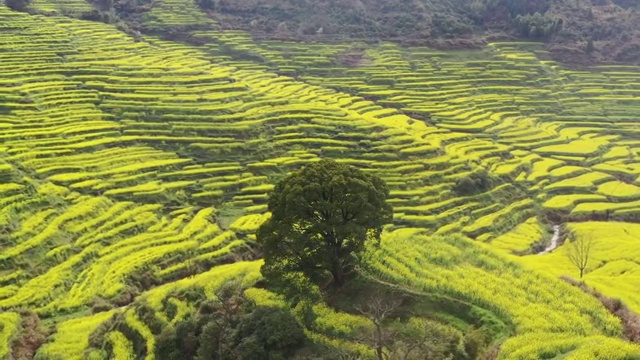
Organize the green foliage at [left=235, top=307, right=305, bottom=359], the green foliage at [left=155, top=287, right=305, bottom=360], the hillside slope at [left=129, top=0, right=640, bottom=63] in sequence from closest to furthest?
the green foliage at [left=235, top=307, right=305, bottom=359]
the green foliage at [left=155, top=287, right=305, bottom=360]
the hillside slope at [left=129, top=0, right=640, bottom=63]

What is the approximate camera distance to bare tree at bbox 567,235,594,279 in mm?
30127

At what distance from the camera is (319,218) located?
2047 cm

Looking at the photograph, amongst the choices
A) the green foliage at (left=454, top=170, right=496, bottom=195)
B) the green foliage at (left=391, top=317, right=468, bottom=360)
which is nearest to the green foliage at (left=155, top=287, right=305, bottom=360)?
the green foliage at (left=391, top=317, right=468, bottom=360)

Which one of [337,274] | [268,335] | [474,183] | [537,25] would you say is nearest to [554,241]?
[474,183]

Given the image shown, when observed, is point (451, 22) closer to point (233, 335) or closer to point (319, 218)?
point (319, 218)

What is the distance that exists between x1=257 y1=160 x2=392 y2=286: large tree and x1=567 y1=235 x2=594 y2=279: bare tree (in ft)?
42.9

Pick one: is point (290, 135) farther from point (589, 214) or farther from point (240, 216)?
point (589, 214)

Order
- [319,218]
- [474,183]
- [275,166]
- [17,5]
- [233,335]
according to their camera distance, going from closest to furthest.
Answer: [233,335]
[319,218]
[474,183]
[275,166]
[17,5]

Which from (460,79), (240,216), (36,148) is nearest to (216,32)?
(460,79)

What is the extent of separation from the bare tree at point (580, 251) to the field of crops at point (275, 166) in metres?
0.72

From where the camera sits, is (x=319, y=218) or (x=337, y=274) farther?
(x=337, y=274)

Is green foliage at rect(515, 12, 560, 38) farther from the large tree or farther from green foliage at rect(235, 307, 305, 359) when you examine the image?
green foliage at rect(235, 307, 305, 359)

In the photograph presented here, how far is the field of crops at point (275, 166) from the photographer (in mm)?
23703

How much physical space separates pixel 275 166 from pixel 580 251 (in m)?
20.0
